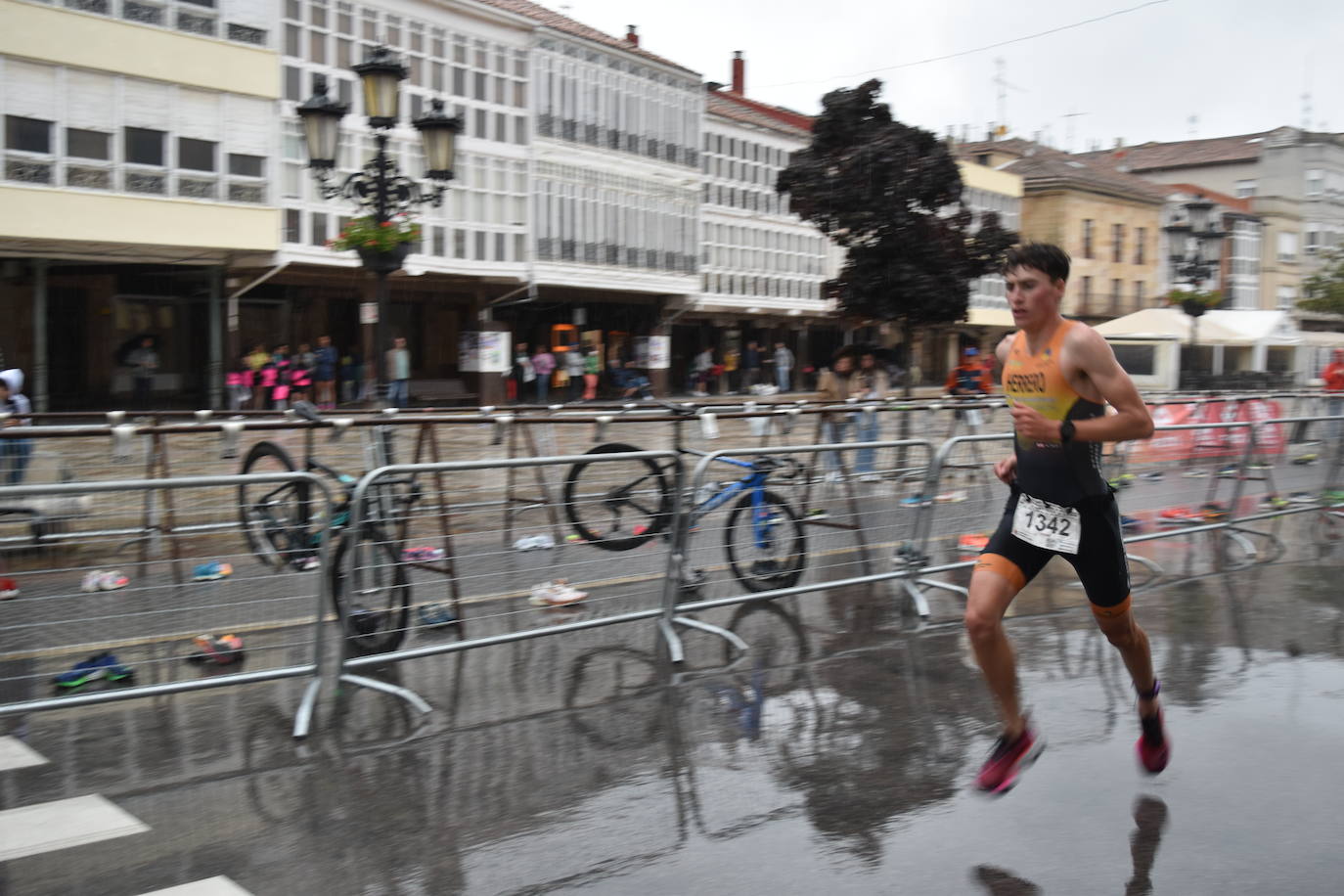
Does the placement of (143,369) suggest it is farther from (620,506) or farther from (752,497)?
(620,506)

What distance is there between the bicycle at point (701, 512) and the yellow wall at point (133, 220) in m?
21.9

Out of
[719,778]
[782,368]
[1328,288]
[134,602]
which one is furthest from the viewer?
[1328,288]

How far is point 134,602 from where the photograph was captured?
5.36 meters

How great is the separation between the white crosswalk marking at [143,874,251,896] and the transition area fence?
4.70 ft

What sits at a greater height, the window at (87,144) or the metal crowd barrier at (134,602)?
the window at (87,144)

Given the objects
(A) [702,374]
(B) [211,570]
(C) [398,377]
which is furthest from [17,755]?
(A) [702,374]

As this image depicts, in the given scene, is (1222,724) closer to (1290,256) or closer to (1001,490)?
(1001,490)

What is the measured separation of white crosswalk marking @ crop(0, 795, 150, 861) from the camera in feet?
12.9

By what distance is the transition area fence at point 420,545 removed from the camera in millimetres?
5457

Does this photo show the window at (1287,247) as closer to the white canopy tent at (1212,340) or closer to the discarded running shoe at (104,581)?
the white canopy tent at (1212,340)

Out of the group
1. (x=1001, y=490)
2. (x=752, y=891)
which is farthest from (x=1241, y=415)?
(x=752, y=891)

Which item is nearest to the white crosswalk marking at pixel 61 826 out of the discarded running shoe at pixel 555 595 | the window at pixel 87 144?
the discarded running shoe at pixel 555 595

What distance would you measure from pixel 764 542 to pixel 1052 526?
3.17m

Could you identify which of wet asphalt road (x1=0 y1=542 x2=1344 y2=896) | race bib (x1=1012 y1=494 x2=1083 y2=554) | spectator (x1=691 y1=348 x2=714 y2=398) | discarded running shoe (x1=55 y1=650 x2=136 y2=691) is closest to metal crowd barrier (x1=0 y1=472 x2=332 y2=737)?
discarded running shoe (x1=55 y1=650 x2=136 y2=691)
